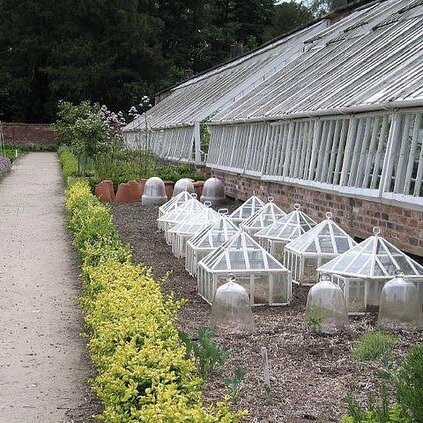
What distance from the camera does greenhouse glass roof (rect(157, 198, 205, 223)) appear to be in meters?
10.9

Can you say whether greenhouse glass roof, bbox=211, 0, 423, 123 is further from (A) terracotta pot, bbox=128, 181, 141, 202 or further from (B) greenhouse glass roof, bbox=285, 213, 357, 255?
(A) terracotta pot, bbox=128, 181, 141, 202

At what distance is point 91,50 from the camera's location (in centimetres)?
4303

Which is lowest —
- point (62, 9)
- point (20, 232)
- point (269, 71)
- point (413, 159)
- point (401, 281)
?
point (20, 232)

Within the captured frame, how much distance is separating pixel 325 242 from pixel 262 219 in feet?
6.61

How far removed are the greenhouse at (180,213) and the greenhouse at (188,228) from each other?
322mm

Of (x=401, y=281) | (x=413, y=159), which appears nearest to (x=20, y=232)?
(x=413, y=159)

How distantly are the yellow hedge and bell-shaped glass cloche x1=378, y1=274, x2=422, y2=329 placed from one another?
1.81 meters

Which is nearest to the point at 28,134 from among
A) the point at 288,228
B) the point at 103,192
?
the point at 103,192

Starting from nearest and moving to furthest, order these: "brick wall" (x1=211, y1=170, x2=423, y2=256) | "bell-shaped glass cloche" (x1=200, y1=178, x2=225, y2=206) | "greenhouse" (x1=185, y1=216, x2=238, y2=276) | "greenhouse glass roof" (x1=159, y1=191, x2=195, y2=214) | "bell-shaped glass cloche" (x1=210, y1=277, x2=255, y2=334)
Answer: "bell-shaped glass cloche" (x1=210, y1=277, x2=255, y2=334), "brick wall" (x1=211, y1=170, x2=423, y2=256), "greenhouse" (x1=185, y1=216, x2=238, y2=276), "greenhouse glass roof" (x1=159, y1=191, x2=195, y2=214), "bell-shaped glass cloche" (x1=200, y1=178, x2=225, y2=206)

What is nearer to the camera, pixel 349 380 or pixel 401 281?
pixel 349 380

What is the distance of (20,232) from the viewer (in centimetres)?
1312

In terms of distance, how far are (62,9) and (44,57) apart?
3281 mm

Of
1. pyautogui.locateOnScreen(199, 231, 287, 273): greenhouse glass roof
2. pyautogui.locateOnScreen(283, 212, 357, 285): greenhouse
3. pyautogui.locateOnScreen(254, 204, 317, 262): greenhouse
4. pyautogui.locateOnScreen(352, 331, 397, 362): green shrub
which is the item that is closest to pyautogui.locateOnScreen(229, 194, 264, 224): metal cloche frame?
pyautogui.locateOnScreen(254, 204, 317, 262): greenhouse

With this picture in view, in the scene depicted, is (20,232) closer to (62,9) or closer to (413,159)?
(413,159)
